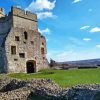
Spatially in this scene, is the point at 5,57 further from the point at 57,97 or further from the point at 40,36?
the point at 57,97

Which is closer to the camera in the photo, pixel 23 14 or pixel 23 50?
pixel 23 50

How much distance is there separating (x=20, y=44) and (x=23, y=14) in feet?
17.7

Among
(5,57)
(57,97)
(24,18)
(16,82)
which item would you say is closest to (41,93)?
(57,97)

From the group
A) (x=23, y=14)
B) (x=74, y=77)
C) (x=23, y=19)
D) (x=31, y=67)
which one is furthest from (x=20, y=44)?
(x=74, y=77)

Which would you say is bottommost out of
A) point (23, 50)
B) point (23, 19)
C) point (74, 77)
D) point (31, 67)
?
point (74, 77)

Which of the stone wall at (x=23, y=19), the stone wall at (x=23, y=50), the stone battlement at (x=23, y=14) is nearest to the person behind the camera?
the stone wall at (x=23, y=50)

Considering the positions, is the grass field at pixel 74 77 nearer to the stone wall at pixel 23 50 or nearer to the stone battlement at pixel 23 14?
the stone wall at pixel 23 50

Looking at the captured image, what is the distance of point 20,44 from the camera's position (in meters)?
42.0

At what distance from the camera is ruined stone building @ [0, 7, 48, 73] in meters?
39.6

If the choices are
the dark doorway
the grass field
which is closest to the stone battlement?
the dark doorway

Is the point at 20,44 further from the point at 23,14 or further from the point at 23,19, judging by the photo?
the point at 23,14

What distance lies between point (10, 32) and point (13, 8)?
4.25 m

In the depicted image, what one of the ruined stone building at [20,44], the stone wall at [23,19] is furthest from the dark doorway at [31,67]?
the stone wall at [23,19]

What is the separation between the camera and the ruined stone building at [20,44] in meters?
39.6
